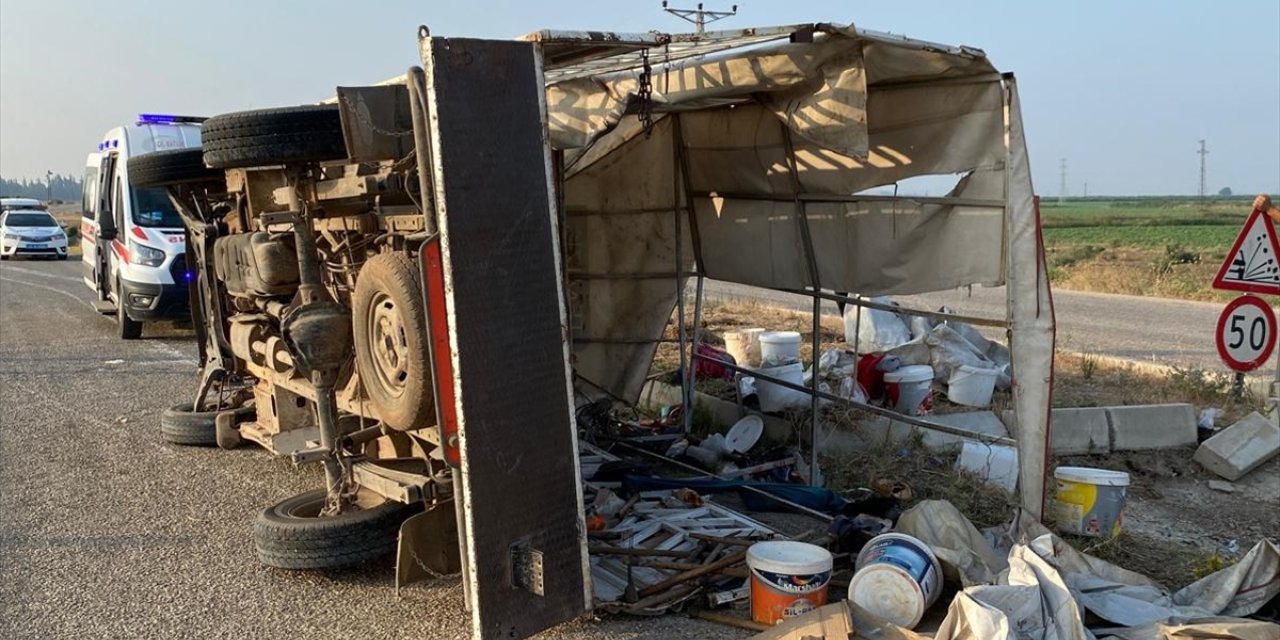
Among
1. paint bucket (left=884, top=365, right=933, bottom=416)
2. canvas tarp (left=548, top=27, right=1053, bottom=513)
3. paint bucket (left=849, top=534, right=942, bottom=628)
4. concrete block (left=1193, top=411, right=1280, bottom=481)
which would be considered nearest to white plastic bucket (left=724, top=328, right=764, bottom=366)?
canvas tarp (left=548, top=27, right=1053, bottom=513)

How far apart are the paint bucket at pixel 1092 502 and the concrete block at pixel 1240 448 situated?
90.0 inches

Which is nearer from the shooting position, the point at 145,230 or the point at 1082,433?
the point at 1082,433

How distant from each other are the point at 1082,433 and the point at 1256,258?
190cm

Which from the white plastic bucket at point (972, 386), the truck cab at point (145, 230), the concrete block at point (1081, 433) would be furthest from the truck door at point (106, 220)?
the concrete block at point (1081, 433)

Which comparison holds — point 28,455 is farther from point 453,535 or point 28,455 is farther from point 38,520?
point 453,535

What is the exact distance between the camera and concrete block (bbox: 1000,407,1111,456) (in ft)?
23.8

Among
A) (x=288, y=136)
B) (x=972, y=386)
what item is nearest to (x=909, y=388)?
(x=972, y=386)

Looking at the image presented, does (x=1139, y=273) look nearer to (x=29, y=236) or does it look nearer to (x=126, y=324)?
(x=126, y=324)

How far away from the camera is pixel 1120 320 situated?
15.9 metres

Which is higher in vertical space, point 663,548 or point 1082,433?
point 663,548

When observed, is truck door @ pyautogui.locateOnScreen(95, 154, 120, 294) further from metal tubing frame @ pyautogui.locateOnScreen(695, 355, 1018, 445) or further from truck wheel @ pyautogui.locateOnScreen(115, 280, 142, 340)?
metal tubing frame @ pyautogui.locateOnScreen(695, 355, 1018, 445)

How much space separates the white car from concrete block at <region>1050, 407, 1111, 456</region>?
102ft

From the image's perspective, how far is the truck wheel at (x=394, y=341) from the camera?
4.07m

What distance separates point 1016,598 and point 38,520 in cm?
544
